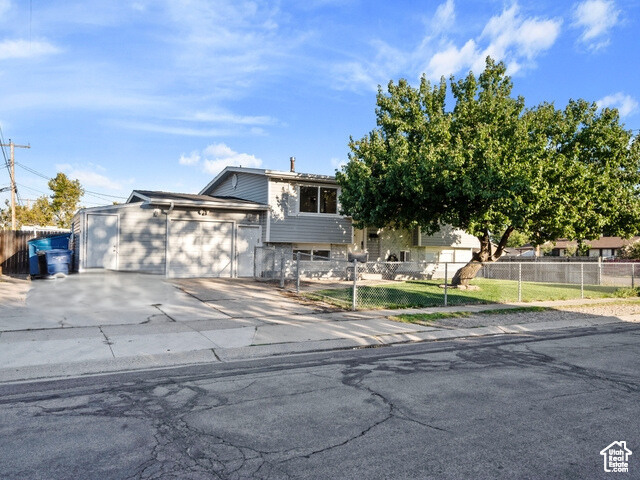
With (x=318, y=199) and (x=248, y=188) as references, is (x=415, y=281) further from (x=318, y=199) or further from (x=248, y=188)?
(x=248, y=188)

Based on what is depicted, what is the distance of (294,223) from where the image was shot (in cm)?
2106

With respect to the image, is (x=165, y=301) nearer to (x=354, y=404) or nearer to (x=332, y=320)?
(x=332, y=320)

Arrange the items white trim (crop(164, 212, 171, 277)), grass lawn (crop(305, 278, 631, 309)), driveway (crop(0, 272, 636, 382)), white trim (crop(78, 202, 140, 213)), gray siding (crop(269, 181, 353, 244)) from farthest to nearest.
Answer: gray siding (crop(269, 181, 353, 244)), white trim (crop(164, 212, 171, 277)), white trim (crop(78, 202, 140, 213)), grass lawn (crop(305, 278, 631, 309)), driveway (crop(0, 272, 636, 382))

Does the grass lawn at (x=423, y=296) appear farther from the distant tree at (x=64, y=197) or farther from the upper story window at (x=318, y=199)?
the distant tree at (x=64, y=197)

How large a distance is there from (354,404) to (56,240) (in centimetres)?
1821

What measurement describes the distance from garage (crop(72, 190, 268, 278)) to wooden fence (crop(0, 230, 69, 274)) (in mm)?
2363

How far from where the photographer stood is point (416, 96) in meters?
20.8

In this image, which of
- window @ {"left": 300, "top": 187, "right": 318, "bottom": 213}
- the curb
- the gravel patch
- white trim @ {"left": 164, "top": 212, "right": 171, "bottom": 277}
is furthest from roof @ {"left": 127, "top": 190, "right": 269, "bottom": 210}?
the curb

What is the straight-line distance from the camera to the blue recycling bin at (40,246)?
18.1 metres

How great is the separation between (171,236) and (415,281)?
11.0m

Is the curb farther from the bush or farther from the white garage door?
the white garage door

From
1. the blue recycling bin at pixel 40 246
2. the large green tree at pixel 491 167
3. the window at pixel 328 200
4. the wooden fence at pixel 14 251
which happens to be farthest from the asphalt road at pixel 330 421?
the wooden fence at pixel 14 251

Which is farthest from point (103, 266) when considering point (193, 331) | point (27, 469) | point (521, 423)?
point (521, 423)

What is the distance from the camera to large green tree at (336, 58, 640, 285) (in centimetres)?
1639
